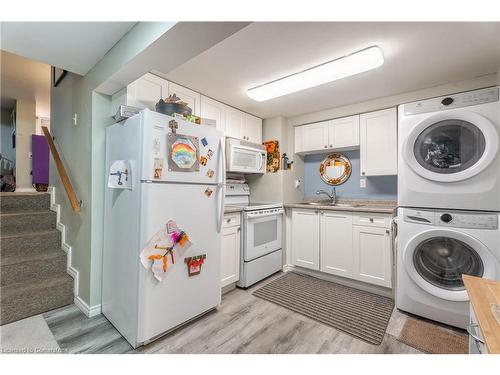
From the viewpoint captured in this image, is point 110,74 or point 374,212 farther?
point 374,212

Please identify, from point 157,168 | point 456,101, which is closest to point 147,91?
point 157,168

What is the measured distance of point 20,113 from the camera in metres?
4.14

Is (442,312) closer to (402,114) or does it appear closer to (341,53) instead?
(402,114)

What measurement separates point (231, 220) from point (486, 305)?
1.99 meters

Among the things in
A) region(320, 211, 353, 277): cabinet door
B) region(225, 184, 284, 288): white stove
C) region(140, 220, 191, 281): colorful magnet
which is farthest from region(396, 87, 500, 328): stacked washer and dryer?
region(140, 220, 191, 281): colorful magnet

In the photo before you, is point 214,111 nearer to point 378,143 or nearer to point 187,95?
point 187,95

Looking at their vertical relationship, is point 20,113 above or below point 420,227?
above

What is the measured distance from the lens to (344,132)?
9.82 feet

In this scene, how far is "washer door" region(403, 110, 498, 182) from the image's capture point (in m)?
1.75

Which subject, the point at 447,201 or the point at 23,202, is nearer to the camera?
the point at 447,201

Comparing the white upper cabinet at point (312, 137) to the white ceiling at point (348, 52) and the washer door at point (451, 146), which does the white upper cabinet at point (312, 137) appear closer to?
the white ceiling at point (348, 52)

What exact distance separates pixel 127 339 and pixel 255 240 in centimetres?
150
